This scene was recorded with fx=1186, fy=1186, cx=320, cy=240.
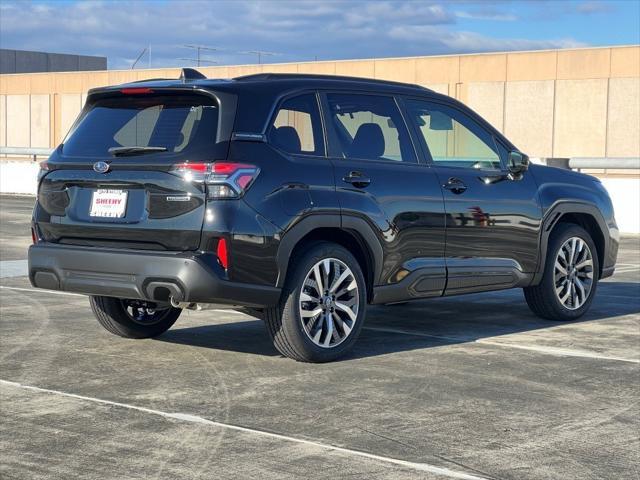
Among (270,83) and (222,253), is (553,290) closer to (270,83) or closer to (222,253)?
(270,83)

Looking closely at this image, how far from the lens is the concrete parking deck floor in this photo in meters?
5.26

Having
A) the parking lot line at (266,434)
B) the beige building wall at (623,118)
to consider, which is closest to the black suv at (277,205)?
the parking lot line at (266,434)

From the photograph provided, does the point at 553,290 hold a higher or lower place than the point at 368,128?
lower

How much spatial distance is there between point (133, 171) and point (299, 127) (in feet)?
3.88

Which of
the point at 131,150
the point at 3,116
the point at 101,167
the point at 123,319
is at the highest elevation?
the point at 3,116

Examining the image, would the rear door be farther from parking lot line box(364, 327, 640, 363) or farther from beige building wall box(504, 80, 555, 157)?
beige building wall box(504, 80, 555, 157)

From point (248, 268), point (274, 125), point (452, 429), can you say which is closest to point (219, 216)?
point (248, 268)

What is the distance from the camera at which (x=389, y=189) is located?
7.99 meters

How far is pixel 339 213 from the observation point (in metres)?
7.62

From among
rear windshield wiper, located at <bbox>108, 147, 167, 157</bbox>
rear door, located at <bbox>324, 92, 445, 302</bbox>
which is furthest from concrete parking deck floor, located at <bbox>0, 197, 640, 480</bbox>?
rear windshield wiper, located at <bbox>108, 147, 167, 157</bbox>

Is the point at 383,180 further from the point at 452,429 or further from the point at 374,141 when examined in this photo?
the point at 452,429

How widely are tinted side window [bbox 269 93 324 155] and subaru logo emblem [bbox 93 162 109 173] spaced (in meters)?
1.02

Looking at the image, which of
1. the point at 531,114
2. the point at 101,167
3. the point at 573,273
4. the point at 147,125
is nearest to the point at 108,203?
the point at 101,167

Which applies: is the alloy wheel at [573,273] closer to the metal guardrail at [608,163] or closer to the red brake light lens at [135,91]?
the red brake light lens at [135,91]
